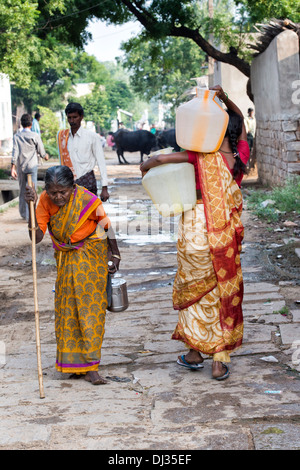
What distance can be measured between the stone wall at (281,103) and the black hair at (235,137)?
24.1 feet

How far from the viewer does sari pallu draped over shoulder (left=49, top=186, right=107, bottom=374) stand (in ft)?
13.9

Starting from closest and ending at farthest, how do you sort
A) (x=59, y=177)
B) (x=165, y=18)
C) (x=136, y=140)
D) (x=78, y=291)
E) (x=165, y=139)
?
(x=59, y=177) < (x=78, y=291) < (x=165, y=18) < (x=136, y=140) < (x=165, y=139)

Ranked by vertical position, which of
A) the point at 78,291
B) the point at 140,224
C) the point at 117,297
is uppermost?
the point at 78,291

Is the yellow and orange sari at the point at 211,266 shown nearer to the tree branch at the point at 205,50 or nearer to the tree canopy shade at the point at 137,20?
the tree canopy shade at the point at 137,20

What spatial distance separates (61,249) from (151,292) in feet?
7.96

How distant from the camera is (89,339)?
4250 mm

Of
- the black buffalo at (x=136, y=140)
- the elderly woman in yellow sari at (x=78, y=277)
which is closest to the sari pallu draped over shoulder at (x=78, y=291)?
the elderly woman in yellow sari at (x=78, y=277)

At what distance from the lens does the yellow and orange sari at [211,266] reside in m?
4.15

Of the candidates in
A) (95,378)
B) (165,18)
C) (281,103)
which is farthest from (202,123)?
(165,18)

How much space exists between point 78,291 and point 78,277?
9cm

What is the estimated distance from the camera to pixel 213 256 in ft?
13.6

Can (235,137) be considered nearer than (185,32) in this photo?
Yes

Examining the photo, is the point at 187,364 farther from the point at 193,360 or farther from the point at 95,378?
the point at 95,378

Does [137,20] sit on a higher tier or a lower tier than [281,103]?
higher
